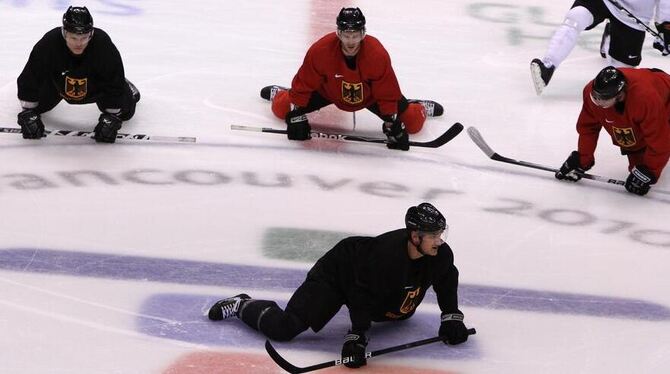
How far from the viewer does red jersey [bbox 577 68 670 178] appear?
4496 millimetres

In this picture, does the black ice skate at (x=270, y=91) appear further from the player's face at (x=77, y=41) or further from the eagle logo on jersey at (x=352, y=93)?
the player's face at (x=77, y=41)

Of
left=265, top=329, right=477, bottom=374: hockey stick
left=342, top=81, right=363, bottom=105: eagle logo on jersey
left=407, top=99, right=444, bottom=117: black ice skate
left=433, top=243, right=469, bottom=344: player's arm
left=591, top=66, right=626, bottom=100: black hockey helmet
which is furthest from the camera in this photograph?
left=407, top=99, right=444, bottom=117: black ice skate

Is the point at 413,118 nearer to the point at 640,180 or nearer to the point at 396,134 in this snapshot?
the point at 396,134

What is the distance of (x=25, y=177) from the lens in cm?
440

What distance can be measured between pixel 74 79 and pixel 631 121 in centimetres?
214

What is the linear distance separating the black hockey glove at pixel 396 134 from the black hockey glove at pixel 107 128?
3.56 ft


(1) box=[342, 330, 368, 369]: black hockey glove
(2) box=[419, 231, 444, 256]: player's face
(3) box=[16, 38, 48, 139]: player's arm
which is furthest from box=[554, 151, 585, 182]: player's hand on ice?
(3) box=[16, 38, 48, 139]: player's arm

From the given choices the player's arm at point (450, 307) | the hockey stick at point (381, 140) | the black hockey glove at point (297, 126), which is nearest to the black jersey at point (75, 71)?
the hockey stick at point (381, 140)

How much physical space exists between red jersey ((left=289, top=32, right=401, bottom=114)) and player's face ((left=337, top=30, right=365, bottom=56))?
0.04 meters

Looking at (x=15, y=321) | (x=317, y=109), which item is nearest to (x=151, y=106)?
(x=317, y=109)

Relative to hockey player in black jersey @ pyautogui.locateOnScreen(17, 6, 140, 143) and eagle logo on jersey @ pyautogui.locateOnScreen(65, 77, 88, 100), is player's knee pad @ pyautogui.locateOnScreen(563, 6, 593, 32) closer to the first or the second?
hockey player in black jersey @ pyautogui.locateOnScreen(17, 6, 140, 143)

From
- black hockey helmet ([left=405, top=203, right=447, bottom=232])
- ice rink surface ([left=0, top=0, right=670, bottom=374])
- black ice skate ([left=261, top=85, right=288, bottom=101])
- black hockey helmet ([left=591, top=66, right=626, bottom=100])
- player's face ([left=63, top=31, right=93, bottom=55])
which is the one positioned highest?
player's face ([left=63, top=31, right=93, bottom=55])

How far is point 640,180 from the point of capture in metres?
4.61

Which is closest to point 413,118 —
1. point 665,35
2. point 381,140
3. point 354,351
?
point 381,140
